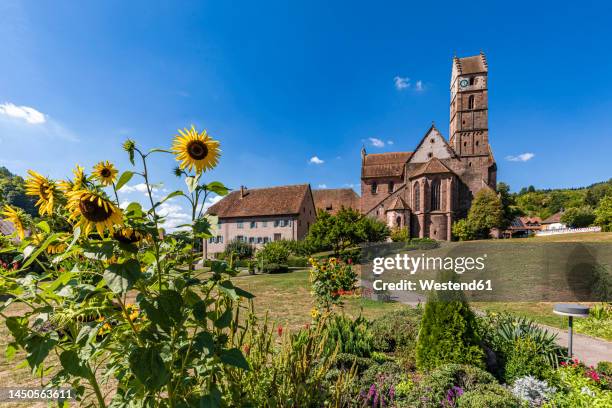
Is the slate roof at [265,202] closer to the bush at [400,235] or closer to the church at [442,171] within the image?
the church at [442,171]

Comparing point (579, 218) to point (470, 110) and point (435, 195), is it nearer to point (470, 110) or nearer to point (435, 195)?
point (470, 110)

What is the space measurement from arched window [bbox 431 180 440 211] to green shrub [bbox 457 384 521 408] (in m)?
39.0

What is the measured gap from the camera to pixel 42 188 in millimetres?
1571

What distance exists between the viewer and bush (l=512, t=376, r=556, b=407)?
3.56 m

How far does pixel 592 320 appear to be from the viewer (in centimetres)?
833

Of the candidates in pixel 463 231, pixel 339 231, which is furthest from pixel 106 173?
pixel 463 231

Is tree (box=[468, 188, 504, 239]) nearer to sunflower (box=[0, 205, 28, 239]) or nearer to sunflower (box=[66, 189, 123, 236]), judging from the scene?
sunflower (box=[66, 189, 123, 236])

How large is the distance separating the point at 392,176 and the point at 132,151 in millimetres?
47674

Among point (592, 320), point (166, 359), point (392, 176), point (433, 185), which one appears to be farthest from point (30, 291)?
point (392, 176)

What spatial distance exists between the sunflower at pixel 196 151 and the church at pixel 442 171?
38.9 m

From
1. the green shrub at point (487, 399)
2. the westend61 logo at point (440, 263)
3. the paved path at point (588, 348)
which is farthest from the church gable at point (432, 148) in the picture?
the green shrub at point (487, 399)

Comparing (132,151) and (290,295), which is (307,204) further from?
(132,151)

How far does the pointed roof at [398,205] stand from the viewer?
1536 inches

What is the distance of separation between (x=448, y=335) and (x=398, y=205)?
1437 inches
